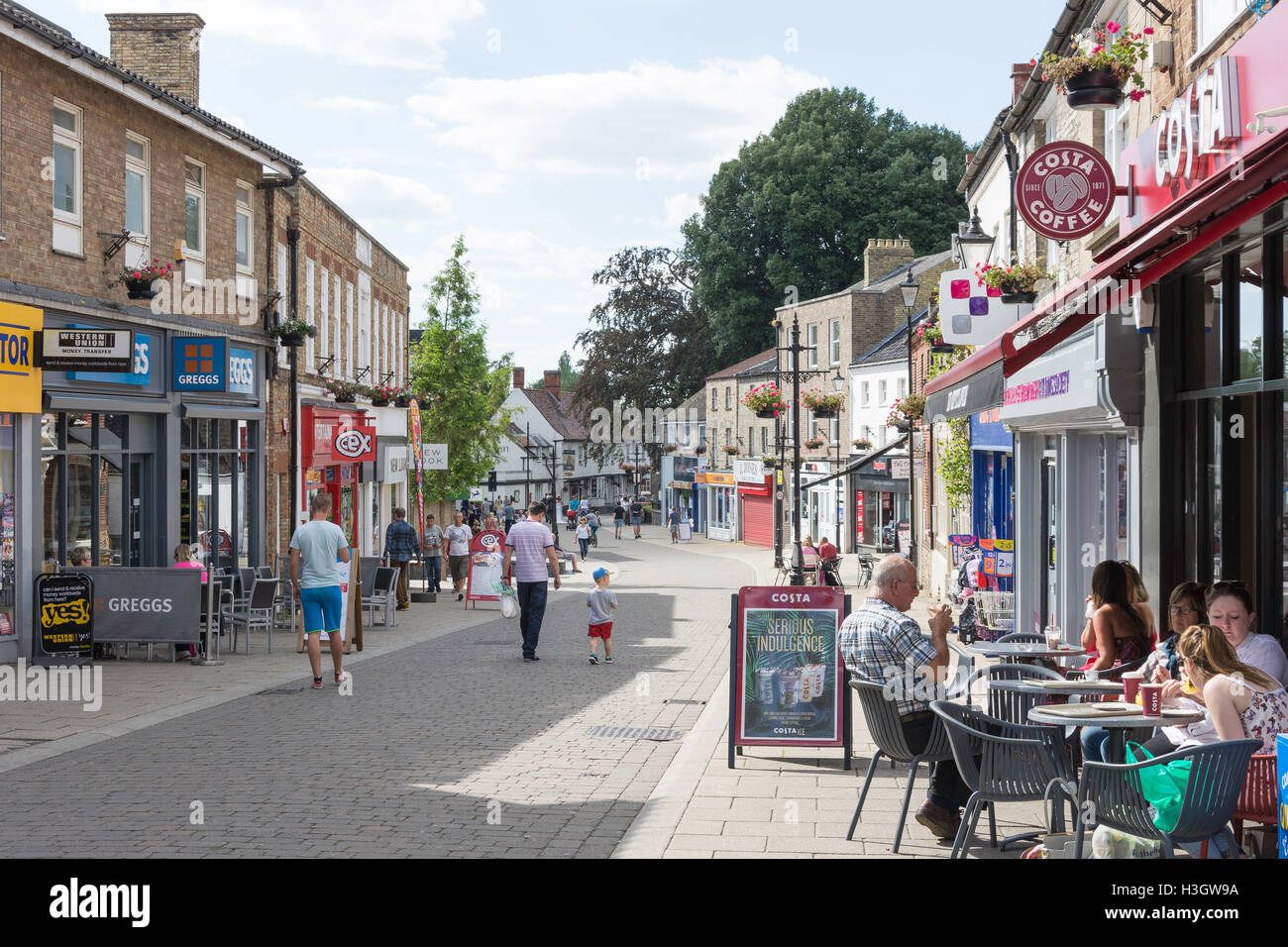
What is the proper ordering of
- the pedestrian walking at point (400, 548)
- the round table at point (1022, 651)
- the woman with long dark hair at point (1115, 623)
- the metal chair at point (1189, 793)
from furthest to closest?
the pedestrian walking at point (400, 548), the round table at point (1022, 651), the woman with long dark hair at point (1115, 623), the metal chair at point (1189, 793)

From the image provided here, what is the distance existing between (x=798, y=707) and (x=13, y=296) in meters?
10.0

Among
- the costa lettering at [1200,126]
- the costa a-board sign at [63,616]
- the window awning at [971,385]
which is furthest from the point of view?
the costa a-board sign at [63,616]

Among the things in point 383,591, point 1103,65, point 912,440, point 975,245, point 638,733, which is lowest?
point 638,733

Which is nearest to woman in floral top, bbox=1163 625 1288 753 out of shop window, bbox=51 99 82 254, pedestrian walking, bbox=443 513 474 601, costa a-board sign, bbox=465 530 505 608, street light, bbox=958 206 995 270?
street light, bbox=958 206 995 270

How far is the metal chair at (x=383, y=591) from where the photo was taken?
65.8ft

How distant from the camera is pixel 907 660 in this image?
717 centimetres

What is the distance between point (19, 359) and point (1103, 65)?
11.2 metres

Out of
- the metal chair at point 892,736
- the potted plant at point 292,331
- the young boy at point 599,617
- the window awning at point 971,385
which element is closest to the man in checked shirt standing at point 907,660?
the metal chair at point 892,736

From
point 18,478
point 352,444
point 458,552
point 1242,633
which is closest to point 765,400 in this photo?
point 458,552

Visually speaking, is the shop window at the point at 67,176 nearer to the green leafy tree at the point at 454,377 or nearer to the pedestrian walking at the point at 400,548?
the pedestrian walking at the point at 400,548

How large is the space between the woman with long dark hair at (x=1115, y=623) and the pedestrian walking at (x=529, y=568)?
742cm

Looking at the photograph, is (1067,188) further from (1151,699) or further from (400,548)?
(400,548)

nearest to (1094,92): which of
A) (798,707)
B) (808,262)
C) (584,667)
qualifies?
(798,707)

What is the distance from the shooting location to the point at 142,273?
1672 centimetres
